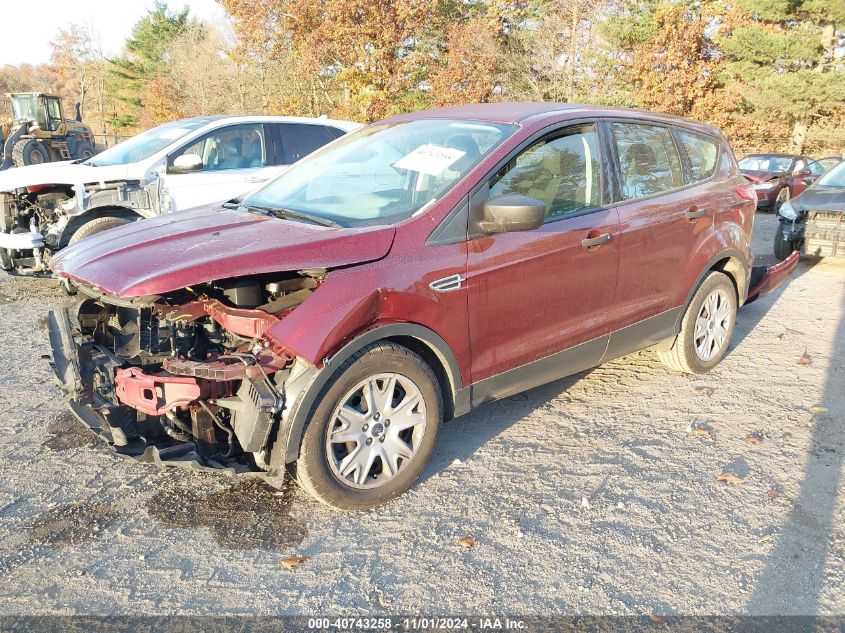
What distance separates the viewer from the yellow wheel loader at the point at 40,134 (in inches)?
809

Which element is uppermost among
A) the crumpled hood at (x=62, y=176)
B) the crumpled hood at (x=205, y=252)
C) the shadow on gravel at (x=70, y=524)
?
the crumpled hood at (x=62, y=176)

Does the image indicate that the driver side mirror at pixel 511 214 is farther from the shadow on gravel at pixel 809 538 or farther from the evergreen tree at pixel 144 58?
the evergreen tree at pixel 144 58

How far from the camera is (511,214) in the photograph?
10.9 ft

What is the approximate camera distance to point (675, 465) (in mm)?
3816

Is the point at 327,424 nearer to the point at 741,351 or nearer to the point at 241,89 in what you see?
the point at 741,351

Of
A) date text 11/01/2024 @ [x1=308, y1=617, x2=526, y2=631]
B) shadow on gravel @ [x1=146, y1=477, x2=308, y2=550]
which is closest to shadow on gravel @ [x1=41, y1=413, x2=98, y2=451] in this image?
shadow on gravel @ [x1=146, y1=477, x2=308, y2=550]

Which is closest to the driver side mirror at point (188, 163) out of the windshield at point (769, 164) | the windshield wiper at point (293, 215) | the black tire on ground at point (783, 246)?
the windshield wiper at point (293, 215)

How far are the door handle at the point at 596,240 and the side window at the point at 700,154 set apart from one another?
1.30m

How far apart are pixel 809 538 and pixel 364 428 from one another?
218 cm

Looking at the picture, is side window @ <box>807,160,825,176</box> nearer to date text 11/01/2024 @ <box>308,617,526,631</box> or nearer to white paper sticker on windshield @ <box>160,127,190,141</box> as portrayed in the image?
white paper sticker on windshield @ <box>160,127,190,141</box>

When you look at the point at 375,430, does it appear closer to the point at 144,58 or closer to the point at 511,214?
the point at 511,214

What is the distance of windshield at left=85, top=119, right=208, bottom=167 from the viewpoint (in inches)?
302

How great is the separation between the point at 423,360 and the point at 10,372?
3.49m

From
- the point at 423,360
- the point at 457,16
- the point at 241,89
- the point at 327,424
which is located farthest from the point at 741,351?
the point at 241,89
